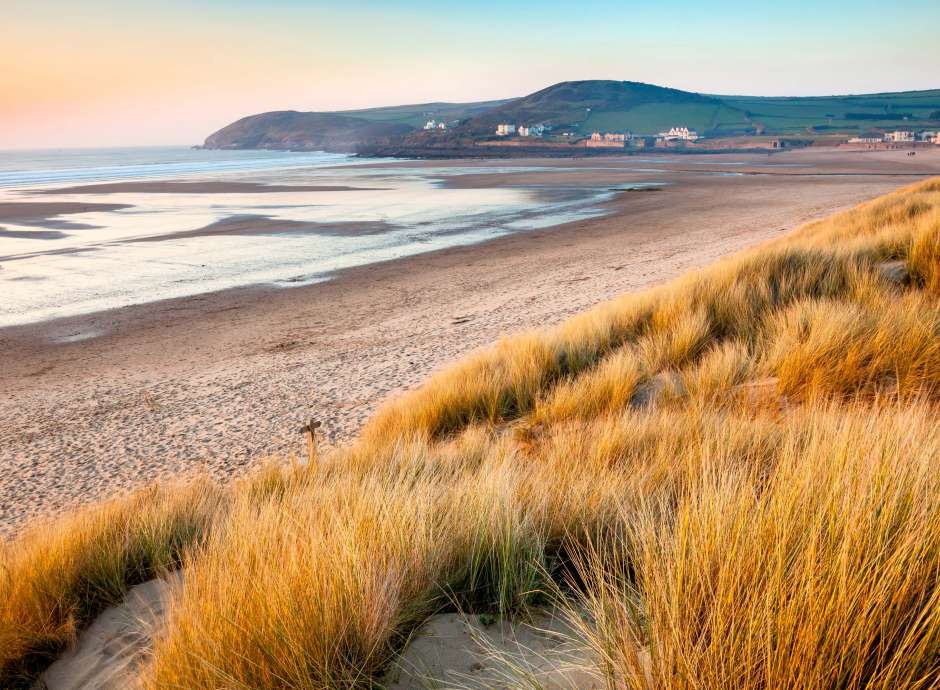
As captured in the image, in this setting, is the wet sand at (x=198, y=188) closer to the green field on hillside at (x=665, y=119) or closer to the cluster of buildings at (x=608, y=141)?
the cluster of buildings at (x=608, y=141)

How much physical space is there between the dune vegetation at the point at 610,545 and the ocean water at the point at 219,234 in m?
11.0

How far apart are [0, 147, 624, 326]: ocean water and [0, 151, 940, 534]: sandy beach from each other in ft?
5.06

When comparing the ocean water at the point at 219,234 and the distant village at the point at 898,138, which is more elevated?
the distant village at the point at 898,138

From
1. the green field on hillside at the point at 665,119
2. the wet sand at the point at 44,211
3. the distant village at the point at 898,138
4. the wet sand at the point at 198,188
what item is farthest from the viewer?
the green field on hillside at the point at 665,119

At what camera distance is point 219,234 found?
2161cm

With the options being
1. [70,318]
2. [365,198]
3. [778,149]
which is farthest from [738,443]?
[778,149]

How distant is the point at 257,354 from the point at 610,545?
7790 millimetres

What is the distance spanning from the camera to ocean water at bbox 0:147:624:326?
14.3 meters

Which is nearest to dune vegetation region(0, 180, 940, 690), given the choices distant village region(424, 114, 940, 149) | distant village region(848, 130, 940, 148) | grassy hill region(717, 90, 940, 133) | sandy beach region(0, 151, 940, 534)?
sandy beach region(0, 151, 940, 534)

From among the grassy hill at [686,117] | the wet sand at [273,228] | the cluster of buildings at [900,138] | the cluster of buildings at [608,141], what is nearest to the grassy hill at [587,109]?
the grassy hill at [686,117]

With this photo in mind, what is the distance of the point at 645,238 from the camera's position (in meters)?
18.8

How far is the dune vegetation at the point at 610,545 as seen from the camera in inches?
54.3

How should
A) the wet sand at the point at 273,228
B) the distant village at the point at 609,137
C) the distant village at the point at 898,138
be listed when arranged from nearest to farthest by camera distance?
the wet sand at the point at 273,228 → the distant village at the point at 898,138 → the distant village at the point at 609,137

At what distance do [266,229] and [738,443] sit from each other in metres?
21.8
